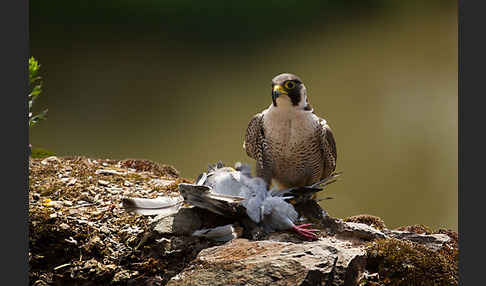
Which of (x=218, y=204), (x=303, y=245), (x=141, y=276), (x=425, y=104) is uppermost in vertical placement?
(x=425, y=104)

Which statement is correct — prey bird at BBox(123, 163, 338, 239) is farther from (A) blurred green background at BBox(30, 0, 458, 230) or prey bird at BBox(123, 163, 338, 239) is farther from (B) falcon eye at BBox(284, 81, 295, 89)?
(A) blurred green background at BBox(30, 0, 458, 230)

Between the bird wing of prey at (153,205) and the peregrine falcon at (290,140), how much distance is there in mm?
591

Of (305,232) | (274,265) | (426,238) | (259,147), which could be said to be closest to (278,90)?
(259,147)

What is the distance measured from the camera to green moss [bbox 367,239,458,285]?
191cm

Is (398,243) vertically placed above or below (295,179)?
below

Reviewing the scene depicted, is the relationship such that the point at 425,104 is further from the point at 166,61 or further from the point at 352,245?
the point at 166,61

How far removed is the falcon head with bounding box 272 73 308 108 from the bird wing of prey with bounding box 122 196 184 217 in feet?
2.26

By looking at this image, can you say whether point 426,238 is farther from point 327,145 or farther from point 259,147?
point 259,147

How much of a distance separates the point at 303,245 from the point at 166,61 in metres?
1.97

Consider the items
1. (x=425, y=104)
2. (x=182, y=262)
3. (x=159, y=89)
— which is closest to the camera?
(x=182, y=262)

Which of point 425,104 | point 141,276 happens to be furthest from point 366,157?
point 141,276

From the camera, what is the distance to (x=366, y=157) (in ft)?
10.5

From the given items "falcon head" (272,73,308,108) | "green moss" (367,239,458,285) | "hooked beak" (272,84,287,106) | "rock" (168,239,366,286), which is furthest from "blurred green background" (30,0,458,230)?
"rock" (168,239,366,286)

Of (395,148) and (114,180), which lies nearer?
(114,180)
